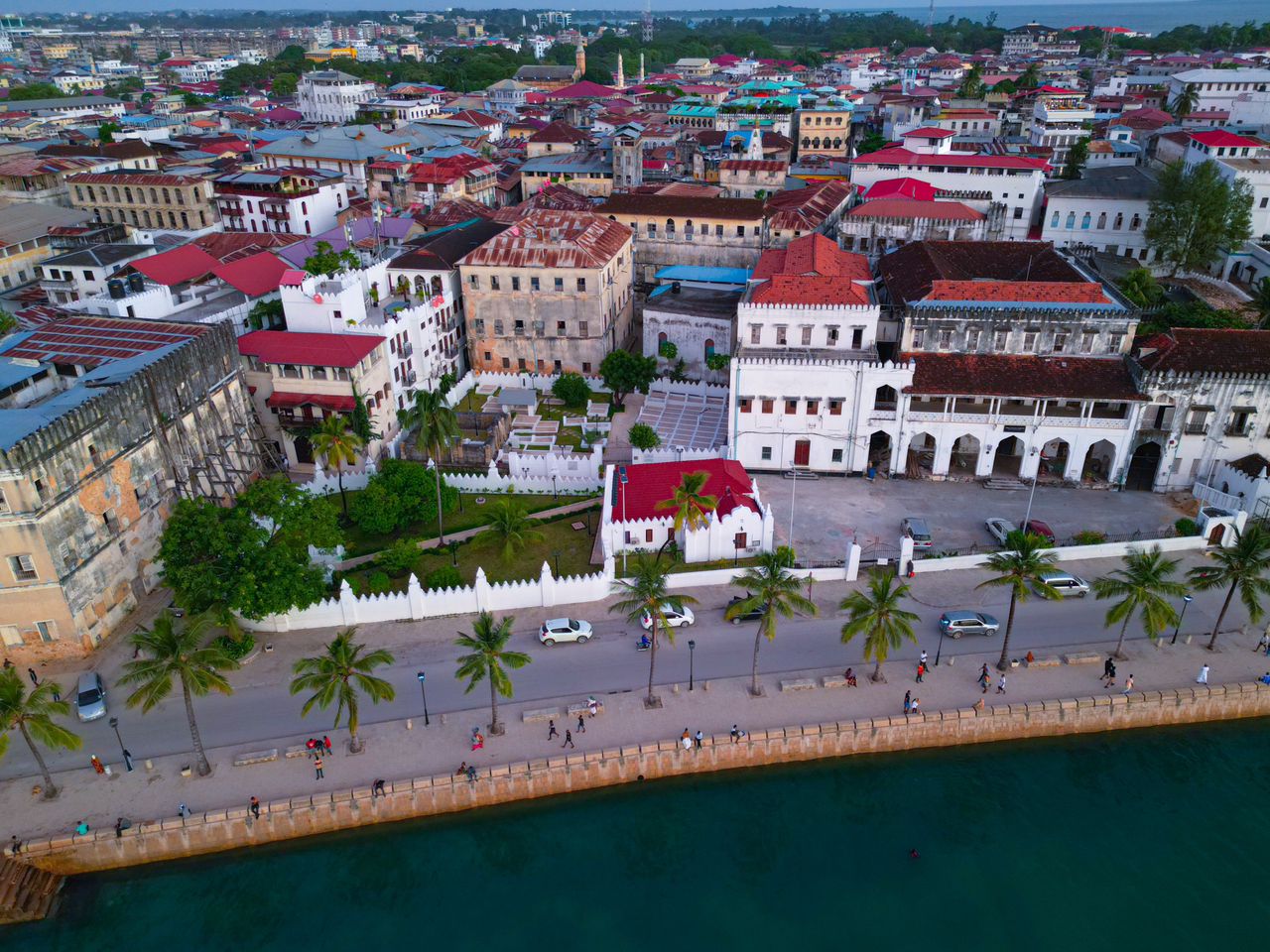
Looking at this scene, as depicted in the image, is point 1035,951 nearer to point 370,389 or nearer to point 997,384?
point 997,384

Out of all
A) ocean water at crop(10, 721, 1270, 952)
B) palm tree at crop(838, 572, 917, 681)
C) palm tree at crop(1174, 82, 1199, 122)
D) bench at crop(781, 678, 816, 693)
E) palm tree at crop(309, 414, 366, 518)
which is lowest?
ocean water at crop(10, 721, 1270, 952)

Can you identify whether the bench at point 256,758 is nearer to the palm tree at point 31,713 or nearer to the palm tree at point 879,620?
the palm tree at point 31,713

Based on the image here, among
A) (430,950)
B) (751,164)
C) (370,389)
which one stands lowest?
(430,950)

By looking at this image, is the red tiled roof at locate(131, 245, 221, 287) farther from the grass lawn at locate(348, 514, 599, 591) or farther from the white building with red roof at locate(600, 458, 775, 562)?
the white building with red roof at locate(600, 458, 775, 562)

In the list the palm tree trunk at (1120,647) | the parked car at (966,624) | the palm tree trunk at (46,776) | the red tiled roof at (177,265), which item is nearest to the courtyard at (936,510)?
the parked car at (966,624)

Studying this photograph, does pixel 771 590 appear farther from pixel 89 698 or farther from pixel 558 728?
pixel 89 698

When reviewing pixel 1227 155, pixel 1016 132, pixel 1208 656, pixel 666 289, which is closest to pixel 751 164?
pixel 666 289

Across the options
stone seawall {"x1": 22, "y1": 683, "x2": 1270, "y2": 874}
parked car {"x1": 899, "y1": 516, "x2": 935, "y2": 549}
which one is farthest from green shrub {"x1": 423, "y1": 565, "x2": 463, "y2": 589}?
parked car {"x1": 899, "y1": 516, "x2": 935, "y2": 549}
